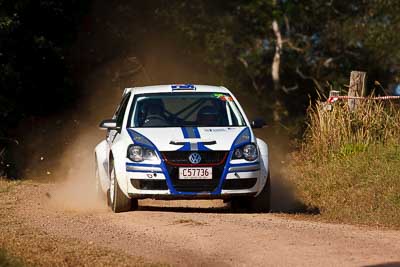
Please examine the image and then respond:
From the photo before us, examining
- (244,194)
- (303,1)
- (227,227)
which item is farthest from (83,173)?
(303,1)

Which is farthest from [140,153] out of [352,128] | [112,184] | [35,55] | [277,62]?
[277,62]

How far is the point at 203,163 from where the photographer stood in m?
14.2

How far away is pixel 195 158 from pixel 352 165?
407 centimetres

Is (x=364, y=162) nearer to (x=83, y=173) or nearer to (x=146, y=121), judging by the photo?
(x=146, y=121)

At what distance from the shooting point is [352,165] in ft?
57.5

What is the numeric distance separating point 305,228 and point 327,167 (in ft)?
18.8

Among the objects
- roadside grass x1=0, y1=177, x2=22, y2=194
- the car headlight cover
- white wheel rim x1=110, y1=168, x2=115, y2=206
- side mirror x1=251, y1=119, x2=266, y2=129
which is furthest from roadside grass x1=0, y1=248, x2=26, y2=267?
roadside grass x1=0, y1=177, x2=22, y2=194

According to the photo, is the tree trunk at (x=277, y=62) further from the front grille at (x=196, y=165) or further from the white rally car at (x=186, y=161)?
the front grille at (x=196, y=165)

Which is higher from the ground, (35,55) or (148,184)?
(35,55)

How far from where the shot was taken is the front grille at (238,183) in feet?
46.9

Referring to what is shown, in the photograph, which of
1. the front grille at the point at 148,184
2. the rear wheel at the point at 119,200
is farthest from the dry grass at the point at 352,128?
the front grille at the point at 148,184

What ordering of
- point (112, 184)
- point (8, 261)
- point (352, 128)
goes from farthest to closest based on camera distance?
point (352, 128) < point (112, 184) < point (8, 261)

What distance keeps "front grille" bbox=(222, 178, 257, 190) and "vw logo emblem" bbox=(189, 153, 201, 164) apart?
0.44 m

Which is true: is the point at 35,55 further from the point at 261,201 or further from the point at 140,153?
the point at 261,201
